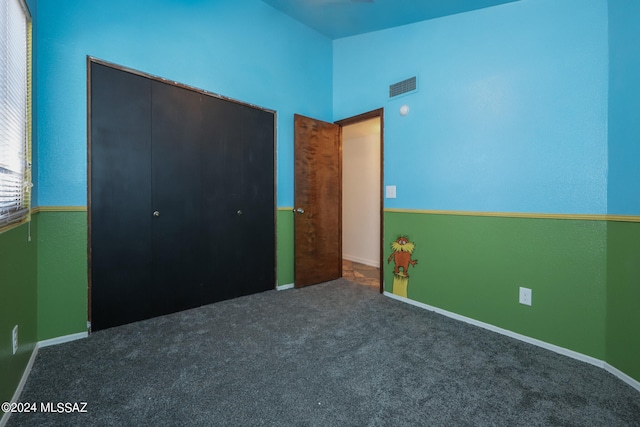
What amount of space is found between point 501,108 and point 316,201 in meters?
1.90

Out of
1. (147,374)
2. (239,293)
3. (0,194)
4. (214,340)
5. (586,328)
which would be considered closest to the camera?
(0,194)

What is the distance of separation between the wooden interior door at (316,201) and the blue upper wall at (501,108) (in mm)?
706

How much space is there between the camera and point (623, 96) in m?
1.43

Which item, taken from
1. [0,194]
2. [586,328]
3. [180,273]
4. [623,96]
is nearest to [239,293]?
[180,273]

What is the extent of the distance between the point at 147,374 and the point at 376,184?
3557 mm

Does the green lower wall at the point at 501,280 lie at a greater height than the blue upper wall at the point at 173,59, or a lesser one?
lesser

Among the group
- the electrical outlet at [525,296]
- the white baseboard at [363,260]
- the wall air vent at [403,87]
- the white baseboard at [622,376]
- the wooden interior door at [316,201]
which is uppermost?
the wall air vent at [403,87]

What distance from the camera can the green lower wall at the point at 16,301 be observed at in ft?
3.55

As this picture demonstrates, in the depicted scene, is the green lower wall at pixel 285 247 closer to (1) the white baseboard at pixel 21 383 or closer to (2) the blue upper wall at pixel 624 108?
(1) the white baseboard at pixel 21 383

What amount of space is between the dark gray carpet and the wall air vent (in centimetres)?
215

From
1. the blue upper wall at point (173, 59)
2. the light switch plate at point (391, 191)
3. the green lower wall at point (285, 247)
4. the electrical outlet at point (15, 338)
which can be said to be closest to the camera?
the electrical outlet at point (15, 338)

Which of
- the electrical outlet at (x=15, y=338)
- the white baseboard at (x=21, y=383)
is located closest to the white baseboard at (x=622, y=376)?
the white baseboard at (x=21, y=383)

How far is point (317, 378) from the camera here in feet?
4.51

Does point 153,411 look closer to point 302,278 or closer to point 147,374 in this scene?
point 147,374
